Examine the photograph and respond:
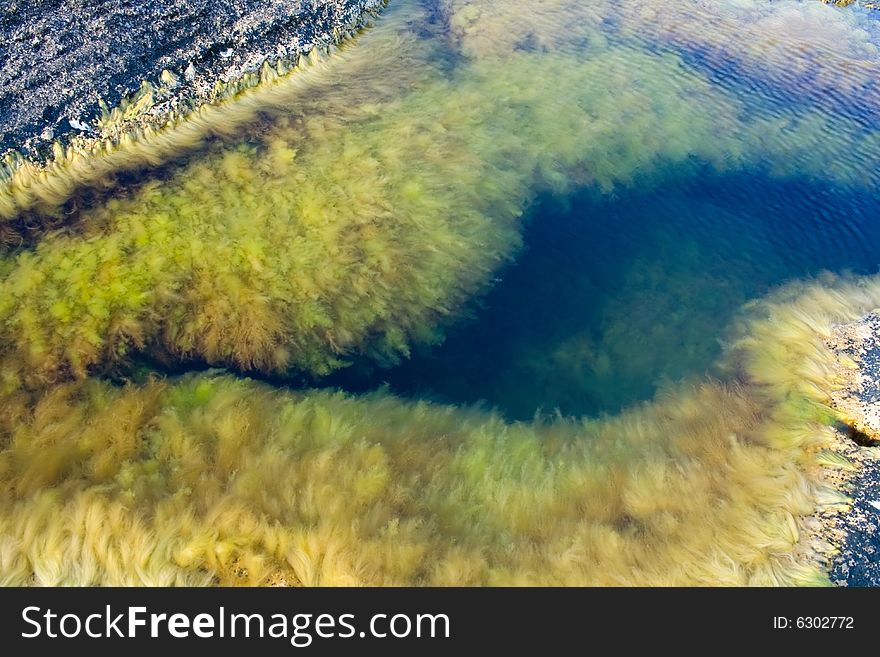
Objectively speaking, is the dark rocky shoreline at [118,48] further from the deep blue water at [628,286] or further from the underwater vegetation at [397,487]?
the deep blue water at [628,286]

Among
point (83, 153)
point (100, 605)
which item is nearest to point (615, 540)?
point (100, 605)

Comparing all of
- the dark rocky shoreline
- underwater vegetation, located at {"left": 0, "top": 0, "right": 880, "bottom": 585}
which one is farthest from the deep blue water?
the dark rocky shoreline

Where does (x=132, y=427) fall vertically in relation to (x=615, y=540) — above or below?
above

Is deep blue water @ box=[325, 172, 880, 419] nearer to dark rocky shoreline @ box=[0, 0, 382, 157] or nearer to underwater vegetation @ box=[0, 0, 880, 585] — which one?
underwater vegetation @ box=[0, 0, 880, 585]

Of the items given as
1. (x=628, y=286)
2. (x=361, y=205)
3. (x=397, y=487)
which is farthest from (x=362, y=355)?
(x=628, y=286)

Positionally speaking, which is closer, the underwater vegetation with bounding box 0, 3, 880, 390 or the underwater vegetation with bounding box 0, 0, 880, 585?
the underwater vegetation with bounding box 0, 0, 880, 585

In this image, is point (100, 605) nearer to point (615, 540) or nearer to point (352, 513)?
point (352, 513)

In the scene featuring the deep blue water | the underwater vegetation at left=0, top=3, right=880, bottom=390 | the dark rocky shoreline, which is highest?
the dark rocky shoreline
